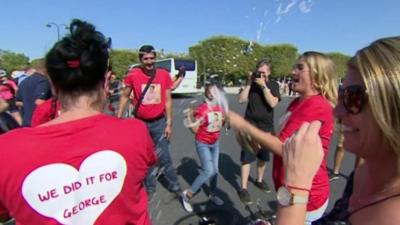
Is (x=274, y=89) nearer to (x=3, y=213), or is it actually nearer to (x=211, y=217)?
(x=211, y=217)

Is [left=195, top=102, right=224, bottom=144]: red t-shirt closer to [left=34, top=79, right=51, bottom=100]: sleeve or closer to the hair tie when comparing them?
[left=34, top=79, right=51, bottom=100]: sleeve

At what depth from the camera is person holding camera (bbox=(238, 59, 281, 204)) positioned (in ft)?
17.7

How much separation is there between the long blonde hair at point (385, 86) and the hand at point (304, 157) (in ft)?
0.68

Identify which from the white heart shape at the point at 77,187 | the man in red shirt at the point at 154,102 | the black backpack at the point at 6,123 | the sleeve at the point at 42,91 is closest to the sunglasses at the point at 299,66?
the white heart shape at the point at 77,187

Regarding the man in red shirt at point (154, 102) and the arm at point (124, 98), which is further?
the arm at point (124, 98)

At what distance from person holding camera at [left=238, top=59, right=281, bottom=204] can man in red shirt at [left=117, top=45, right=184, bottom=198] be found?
938 millimetres

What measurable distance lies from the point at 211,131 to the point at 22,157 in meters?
3.79

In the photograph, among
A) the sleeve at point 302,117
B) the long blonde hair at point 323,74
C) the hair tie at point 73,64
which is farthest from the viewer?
the long blonde hair at point 323,74

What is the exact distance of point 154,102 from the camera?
5.62 metres

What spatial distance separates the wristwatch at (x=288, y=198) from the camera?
138cm

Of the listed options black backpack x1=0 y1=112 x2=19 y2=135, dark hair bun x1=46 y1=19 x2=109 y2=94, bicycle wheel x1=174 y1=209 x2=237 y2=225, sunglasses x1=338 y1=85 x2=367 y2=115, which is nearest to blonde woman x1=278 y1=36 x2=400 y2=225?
sunglasses x1=338 y1=85 x2=367 y2=115

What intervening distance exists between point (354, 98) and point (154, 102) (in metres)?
4.39

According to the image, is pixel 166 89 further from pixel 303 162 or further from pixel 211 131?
pixel 303 162

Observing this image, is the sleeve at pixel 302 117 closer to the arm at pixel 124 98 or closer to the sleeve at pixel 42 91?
the arm at pixel 124 98
